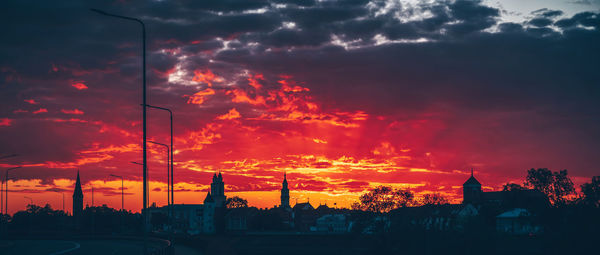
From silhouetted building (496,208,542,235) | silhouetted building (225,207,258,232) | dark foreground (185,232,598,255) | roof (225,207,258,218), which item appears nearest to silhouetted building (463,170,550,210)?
silhouetted building (496,208,542,235)

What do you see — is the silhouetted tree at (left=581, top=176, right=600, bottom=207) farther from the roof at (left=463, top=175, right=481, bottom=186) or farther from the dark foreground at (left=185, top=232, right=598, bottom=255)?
the roof at (left=463, top=175, right=481, bottom=186)

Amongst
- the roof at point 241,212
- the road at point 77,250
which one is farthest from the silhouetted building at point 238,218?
the road at point 77,250

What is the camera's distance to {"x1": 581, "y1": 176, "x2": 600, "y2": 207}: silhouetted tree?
93600mm

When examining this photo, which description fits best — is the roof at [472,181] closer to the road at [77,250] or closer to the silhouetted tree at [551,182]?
the silhouetted tree at [551,182]

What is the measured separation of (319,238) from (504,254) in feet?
137

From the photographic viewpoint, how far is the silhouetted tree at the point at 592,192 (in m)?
93.6

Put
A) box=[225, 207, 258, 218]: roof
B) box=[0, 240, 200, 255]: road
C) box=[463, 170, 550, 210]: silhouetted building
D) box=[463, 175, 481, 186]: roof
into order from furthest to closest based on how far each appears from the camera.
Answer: box=[463, 175, 481, 186]: roof < box=[225, 207, 258, 218]: roof < box=[463, 170, 550, 210]: silhouetted building < box=[0, 240, 200, 255]: road

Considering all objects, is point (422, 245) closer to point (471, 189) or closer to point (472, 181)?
point (471, 189)

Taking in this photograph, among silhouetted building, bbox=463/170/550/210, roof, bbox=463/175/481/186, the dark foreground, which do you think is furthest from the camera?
roof, bbox=463/175/481/186

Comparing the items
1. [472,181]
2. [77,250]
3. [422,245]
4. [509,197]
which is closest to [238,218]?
[472,181]

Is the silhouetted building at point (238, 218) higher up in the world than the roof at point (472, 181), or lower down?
lower down

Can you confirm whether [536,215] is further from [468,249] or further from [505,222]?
[468,249]

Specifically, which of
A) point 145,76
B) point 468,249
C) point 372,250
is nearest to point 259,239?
point 372,250

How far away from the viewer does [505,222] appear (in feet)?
394
